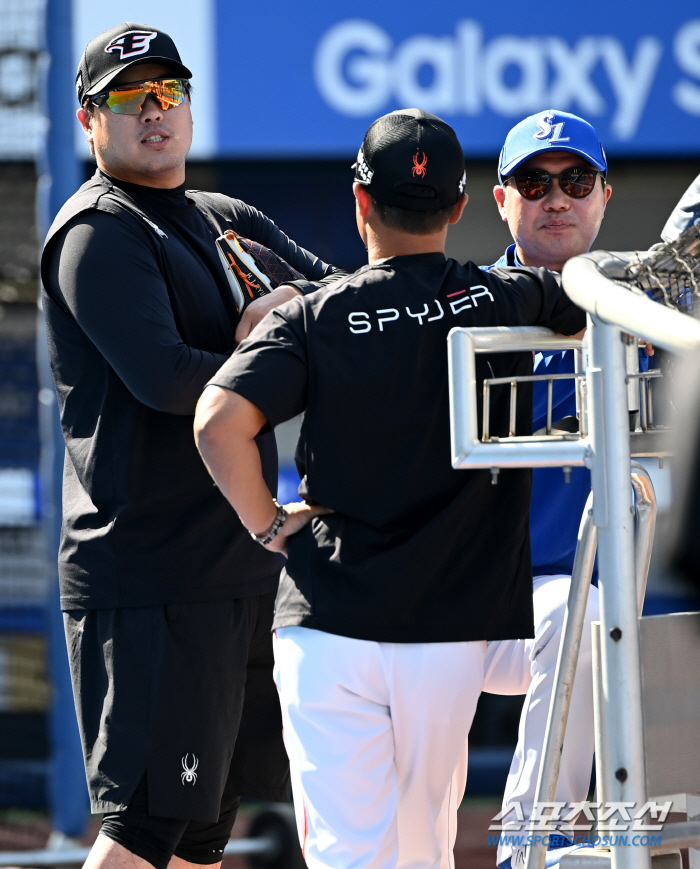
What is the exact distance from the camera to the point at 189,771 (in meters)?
2.22

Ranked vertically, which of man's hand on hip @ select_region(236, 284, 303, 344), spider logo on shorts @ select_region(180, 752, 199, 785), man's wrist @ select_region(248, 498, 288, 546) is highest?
man's hand on hip @ select_region(236, 284, 303, 344)

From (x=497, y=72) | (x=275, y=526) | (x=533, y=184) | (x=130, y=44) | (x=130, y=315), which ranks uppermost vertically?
(x=497, y=72)

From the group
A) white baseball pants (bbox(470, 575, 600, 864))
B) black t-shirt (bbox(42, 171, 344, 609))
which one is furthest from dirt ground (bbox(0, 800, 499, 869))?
black t-shirt (bbox(42, 171, 344, 609))

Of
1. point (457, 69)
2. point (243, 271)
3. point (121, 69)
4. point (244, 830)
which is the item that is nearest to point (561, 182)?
point (243, 271)

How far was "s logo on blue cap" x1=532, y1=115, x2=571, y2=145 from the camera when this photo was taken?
104 inches

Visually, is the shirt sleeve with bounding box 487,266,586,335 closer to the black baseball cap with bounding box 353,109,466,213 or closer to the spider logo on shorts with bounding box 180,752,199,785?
the black baseball cap with bounding box 353,109,466,213

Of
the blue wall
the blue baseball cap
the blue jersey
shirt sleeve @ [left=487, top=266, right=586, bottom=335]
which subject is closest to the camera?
shirt sleeve @ [left=487, top=266, right=586, bottom=335]

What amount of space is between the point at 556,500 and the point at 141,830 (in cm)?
110

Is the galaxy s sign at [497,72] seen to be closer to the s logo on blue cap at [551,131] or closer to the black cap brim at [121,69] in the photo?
the s logo on blue cap at [551,131]

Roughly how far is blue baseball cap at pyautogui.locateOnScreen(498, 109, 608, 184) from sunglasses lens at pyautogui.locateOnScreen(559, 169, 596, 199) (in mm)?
31

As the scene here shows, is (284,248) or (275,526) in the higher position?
(284,248)

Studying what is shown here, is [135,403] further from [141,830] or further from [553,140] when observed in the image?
[553,140]

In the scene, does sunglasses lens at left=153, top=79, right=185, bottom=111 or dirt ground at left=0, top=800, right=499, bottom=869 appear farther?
dirt ground at left=0, top=800, right=499, bottom=869

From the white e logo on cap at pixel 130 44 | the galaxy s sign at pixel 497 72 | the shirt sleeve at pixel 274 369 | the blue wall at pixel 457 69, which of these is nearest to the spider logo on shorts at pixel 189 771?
the shirt sleeve at pixel 274 369
